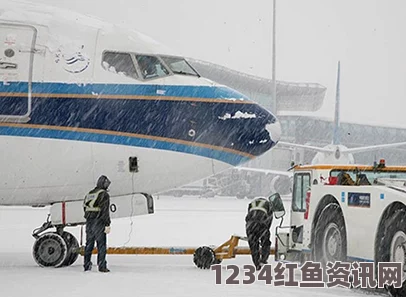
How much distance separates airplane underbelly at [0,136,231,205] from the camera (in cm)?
1097

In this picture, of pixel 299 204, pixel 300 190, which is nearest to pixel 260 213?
pixel 299 204

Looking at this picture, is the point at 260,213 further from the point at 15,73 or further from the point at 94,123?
the point at 15,73

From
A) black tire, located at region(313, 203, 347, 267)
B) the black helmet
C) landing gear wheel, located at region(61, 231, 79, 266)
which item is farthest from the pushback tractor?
landing gear wheel, located at region(61, 231, 79, 266)

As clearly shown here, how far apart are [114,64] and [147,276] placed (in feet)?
11.9

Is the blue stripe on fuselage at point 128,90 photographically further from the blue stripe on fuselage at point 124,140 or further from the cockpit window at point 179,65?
the blue stripe on fuselage at point 124,140

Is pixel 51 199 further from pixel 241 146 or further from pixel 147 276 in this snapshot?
pixel 241 146

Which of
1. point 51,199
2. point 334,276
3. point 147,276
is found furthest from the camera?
point 51,199

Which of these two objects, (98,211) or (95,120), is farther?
(95,120)

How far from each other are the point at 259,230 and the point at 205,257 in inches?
44.4

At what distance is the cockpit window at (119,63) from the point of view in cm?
1133

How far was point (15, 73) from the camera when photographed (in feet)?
35.8

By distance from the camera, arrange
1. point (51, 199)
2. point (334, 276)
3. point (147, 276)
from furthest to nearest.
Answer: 1. point (51, 199)
2. point (147, 276)
3. point (334, 276)

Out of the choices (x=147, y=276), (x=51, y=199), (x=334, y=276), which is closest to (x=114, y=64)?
(x=51, y=199)

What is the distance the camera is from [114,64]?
1141 centimetres
